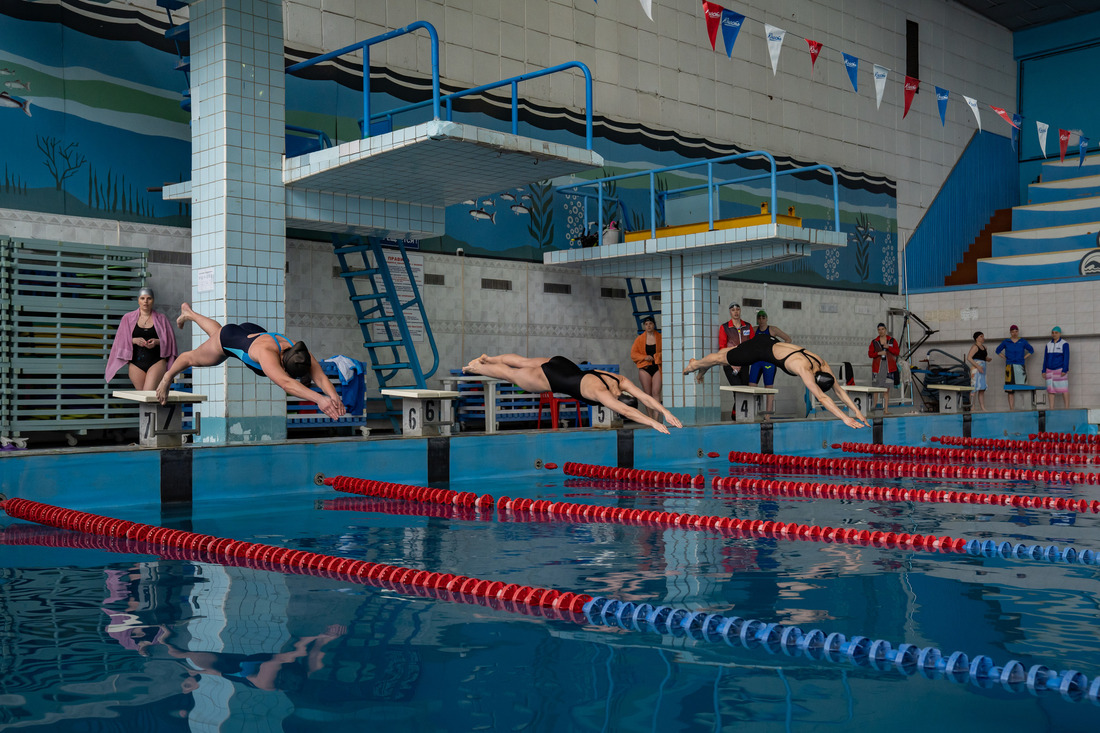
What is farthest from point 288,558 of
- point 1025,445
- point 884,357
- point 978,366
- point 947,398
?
point 978,366

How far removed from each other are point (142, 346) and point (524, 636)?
20.9 feet

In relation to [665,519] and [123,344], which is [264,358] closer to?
[665,519]

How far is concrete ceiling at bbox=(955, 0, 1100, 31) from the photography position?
800 inches

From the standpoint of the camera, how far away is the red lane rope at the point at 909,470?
28.7 feet

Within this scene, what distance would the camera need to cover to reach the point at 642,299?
14.7 meters

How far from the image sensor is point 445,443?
28.4 ft

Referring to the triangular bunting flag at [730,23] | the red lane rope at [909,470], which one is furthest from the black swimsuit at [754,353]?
the triangular bunting flag at [730,23]

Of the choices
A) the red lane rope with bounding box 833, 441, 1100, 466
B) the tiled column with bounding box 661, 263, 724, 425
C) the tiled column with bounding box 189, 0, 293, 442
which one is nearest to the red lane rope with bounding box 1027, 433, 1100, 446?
the red lane rope with bounding box 833, 441, 1100, 466

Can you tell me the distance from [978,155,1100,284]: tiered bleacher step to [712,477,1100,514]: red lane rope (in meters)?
12.2

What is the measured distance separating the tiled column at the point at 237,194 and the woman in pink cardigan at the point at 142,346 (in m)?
0.45

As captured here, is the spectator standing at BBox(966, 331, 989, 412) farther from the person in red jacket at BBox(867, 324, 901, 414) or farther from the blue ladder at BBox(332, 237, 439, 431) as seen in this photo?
the blue ladder at BBox(332, 237, 439, 431)

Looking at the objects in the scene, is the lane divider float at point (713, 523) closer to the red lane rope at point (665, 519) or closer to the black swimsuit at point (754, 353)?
the red lane rope at point (665, 519)

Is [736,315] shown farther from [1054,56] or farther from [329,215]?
[1054,56]

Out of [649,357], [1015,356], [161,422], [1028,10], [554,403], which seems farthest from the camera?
[1028,10]
